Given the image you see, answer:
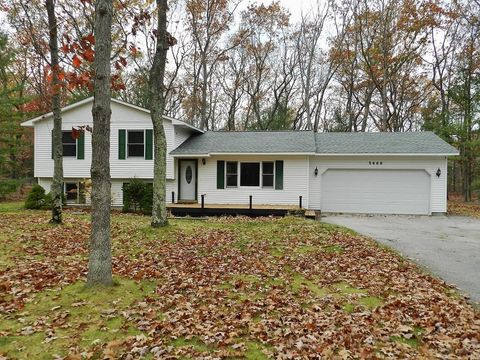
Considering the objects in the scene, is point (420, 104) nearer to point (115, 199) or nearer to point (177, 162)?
point (177, 162)

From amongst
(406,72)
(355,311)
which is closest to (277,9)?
(406,72)

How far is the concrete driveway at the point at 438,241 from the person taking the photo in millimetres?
6590

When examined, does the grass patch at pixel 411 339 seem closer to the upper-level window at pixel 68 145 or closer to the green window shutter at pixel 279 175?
the green window shutter at pixel 279 175

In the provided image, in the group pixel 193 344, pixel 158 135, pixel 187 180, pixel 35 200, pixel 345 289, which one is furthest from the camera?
pixel 187 180

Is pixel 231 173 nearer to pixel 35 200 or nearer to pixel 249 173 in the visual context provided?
pixel 249 173

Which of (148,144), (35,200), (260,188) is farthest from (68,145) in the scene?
(260,188)

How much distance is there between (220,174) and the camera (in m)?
17.2

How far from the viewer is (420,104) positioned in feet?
107

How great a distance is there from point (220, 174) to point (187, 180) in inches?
69.3

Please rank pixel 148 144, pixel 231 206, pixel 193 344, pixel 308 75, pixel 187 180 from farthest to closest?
1. pixel 308 75
2. pixel 187 180
3. pixel 148 144
4. pixel 231 206
5. pixel 193 344

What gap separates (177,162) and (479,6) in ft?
67.8

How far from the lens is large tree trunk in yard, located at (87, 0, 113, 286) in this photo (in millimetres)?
5031

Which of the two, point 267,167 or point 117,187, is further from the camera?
point 117,187

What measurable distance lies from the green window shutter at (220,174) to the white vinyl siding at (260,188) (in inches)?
6.4
